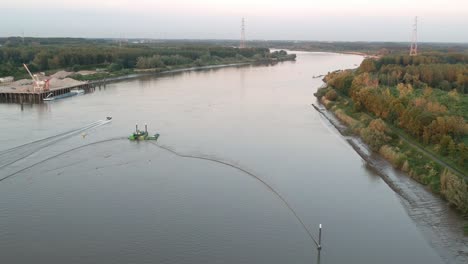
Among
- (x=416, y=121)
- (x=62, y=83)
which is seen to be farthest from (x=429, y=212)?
(x=62, y=83)

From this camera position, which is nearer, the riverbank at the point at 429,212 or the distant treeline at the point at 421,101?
the riverbank at the point at 429,212

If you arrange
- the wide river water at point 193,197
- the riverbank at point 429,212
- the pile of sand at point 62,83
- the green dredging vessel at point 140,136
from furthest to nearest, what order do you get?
the pile of sand at point 62,83, the green dredging vessel at point 140,136, the riverbank at point 429,212, the wide river water at point 193,197

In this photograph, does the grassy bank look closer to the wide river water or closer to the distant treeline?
the distant treeline

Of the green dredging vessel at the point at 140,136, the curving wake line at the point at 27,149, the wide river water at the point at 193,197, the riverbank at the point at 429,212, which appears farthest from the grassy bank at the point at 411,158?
the curving wake line at the point at 27,149

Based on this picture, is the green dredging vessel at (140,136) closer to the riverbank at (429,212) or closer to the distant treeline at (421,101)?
the riverbank at (429,212)

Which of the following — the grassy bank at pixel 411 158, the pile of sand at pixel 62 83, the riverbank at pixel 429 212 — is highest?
the pile of sand at pixel 62 83

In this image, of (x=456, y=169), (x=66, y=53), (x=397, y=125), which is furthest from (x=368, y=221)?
(x=66, y=53)

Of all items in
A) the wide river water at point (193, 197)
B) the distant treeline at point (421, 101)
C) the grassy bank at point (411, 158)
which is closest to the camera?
the wide river water at point (193, 197)

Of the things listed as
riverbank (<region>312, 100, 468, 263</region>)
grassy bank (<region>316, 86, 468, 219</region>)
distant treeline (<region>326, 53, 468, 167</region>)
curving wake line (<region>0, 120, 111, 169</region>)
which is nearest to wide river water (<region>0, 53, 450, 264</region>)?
curving wake line (<region>0, 120, 111, 169</region>)
